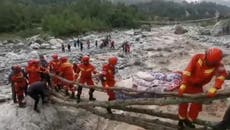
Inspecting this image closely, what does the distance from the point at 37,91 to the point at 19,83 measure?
0.70 m

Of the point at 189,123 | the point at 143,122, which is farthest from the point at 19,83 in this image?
the point at 189,123

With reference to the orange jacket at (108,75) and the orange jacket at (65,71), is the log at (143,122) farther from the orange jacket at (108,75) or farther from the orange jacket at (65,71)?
the orange jacket at (65,71)

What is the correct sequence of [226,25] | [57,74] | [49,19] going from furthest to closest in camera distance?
1. [49,19]
2. [226,25]
3. [57,74]

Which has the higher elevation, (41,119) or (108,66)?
(108,66)

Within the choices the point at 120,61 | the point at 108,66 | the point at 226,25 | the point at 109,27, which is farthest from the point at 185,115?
the point at 109,27

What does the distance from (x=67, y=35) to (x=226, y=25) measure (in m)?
20.3

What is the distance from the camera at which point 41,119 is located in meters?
11.8

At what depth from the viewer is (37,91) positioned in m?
11.9

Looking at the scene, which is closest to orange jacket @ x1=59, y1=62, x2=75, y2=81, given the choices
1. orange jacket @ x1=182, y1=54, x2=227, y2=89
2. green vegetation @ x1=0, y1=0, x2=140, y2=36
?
orange jacket @ x1=182, y1=54, x2=227, y2=89

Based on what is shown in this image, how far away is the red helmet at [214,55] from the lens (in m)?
7.35

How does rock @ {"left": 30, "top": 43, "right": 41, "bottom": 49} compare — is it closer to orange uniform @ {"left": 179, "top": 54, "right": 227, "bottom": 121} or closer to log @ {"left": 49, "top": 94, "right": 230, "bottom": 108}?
log @ {"left": 49, "top": 94, "right": 230, "bottom": 108}

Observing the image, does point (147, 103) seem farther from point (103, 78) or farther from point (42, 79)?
point (42, 79)

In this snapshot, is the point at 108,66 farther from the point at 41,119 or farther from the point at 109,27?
the point at 109,27

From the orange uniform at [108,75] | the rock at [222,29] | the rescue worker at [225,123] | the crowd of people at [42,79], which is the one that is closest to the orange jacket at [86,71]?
the crowd of people at [42,79]
